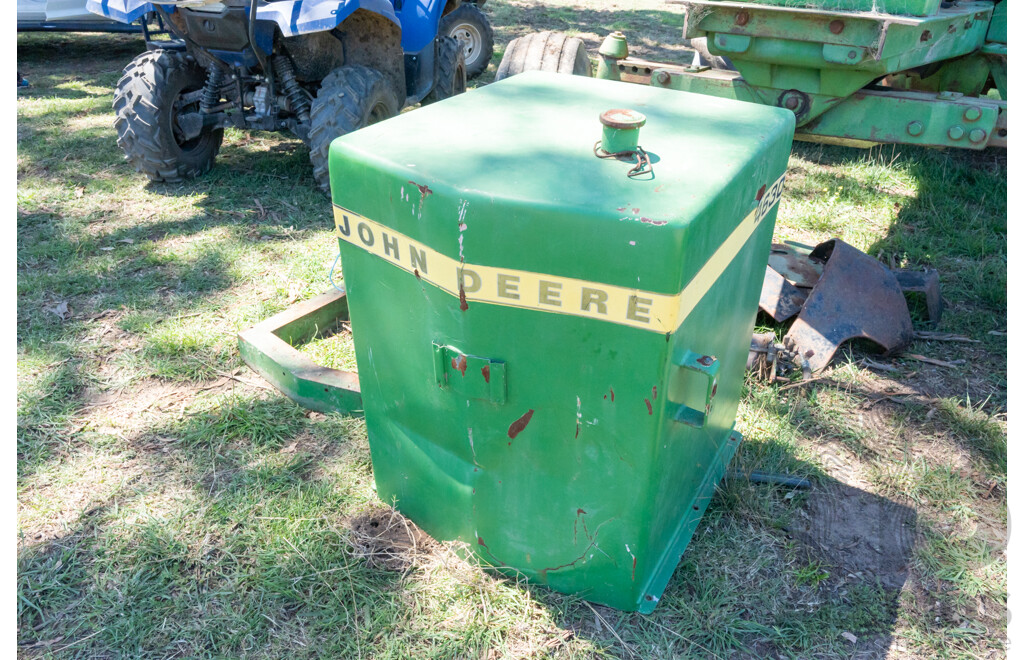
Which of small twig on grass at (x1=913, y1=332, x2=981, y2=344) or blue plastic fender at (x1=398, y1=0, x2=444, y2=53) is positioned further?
blue plastic fender at (x1=398, y1=0, x2=444, y2=53)

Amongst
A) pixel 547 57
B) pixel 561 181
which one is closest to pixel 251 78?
pixel 547 57

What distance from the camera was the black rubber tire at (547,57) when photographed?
16.1 ft

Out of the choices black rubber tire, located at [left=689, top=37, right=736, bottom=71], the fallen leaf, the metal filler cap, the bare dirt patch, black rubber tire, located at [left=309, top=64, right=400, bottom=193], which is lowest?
the fallen leaf

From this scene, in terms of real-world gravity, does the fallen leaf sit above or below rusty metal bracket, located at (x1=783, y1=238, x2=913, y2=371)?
below

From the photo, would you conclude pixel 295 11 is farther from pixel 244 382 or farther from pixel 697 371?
pixel 697 371

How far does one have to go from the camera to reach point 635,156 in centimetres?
183

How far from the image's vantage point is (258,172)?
5277 millimetres

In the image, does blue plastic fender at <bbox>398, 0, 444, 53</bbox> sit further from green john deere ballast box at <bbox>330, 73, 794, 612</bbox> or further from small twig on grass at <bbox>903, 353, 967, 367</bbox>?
small twig on grass at <bbox>903, 353, 967, 367</bbox>

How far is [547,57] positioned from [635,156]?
3404mm

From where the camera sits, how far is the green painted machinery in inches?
130

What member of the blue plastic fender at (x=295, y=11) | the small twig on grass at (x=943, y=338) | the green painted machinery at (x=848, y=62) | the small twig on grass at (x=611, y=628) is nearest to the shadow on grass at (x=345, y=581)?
the small twig on grass at (x=611, y=628)

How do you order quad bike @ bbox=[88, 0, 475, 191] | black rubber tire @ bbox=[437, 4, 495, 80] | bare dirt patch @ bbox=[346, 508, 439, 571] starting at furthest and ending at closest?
black rubber tire @ bbox=[437, 4, 495, 80] → quad bike @ bbox=[88, 0, 475, 191] → bare dirt patch @ bbox=[346, 508, 439, 571]

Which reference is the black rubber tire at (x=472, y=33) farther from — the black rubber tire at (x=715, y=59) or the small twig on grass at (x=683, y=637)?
the small twig on grass at (x=683, y=637)

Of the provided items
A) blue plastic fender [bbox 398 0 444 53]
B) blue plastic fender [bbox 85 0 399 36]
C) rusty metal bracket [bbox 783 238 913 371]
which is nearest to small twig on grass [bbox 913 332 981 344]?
rusty metal bracket [bbox 783 238 913 371]
